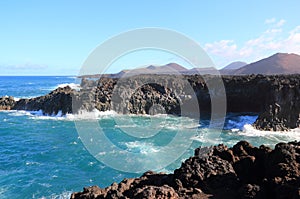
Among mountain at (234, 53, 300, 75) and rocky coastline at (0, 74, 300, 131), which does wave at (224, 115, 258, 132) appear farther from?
mountain at (234, 53, 300, 75)

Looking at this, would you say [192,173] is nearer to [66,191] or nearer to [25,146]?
[66,191]

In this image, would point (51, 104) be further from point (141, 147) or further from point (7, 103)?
point (141, 147)

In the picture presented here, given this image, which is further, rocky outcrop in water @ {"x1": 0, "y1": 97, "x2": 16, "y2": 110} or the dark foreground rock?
rocky outcrop in water @ {"x1": 0, "y1": 97, "x2": 16, "y2": 110}

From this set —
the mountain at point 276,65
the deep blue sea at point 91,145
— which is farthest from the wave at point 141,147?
the mountain at point 276,65

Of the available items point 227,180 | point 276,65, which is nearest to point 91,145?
point 227,180

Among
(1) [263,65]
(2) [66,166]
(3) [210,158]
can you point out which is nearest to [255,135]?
(2) [66,166]

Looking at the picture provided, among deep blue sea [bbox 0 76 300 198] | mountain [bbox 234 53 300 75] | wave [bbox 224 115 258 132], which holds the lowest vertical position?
deep blue sea [bbox 0 76 300 198]

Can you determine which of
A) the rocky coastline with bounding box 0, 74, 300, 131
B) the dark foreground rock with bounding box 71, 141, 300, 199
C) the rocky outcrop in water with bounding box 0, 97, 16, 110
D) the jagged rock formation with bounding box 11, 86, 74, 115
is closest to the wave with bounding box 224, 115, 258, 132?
the rocky coastline with bounding box 0, 74, 300, 131
